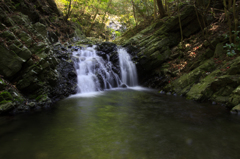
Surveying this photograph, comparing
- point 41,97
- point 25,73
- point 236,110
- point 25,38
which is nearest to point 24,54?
point 25,73

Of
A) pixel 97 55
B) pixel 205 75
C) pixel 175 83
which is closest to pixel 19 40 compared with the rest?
pixel 97 55

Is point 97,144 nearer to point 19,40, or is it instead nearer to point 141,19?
point 19,40

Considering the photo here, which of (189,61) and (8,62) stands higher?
(8,62)

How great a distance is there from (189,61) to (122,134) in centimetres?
942

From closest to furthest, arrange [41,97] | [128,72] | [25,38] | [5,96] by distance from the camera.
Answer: [5,96] → [41,97] → [25,38] → [128,72]

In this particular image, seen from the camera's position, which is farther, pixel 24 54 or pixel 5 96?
pixel 24 54

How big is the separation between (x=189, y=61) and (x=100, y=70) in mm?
7046

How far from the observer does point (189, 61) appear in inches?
449

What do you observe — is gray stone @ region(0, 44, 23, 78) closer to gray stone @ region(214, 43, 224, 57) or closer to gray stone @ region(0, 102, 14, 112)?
gray stone @ region(0, 102, 14, 112)

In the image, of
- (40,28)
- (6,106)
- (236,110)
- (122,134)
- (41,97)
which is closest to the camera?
(122,134)

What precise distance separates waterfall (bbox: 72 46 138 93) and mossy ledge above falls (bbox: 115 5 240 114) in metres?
0.97

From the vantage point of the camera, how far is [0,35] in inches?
243

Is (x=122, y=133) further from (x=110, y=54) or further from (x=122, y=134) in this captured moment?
(x=110, y=54)

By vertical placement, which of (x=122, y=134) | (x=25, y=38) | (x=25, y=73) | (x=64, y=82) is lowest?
(x=122, y=134)
